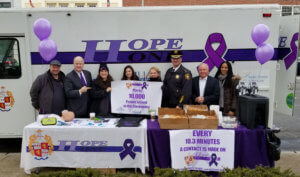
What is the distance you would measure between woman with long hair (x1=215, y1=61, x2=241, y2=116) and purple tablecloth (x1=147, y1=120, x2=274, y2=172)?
684 mm

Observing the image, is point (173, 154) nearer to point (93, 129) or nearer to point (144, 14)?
point (93, 129)

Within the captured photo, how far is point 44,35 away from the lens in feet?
14.3

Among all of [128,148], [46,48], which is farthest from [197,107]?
[46,48]

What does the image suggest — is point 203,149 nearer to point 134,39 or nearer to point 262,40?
point 262,40

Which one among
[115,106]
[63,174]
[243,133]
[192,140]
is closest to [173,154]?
[192,140]

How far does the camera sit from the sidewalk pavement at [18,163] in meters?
4.35

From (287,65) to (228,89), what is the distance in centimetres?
159

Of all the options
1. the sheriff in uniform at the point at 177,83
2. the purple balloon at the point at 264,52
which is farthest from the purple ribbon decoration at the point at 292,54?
the sheriff in uniform at the point at 177,83

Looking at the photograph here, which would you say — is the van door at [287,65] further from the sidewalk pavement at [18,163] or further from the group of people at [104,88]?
the group of people at [104,88]

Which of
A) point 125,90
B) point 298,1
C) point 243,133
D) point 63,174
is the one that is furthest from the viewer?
point 298,1

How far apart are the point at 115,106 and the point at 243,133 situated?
8.11 ft

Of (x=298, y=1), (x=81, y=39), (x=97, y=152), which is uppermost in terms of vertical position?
(x=298, y=1)

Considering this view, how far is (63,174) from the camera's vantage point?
8.31 ft

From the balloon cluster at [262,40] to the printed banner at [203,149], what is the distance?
162 centimetres
